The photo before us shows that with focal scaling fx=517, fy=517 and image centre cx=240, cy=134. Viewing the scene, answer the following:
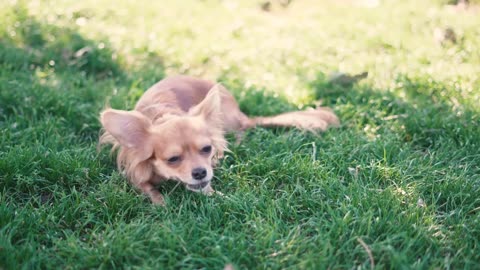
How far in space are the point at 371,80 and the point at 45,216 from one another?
3.47 m

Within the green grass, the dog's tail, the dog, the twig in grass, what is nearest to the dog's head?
the dog

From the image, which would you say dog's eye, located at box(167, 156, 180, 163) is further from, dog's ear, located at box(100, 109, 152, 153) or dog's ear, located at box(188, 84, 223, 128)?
dog's ear, located at box(188, 84, 223, 128)

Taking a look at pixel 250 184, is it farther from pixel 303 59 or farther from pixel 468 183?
pixel 303 59

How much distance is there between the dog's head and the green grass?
0.50ft

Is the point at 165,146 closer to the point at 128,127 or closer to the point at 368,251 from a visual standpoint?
the point at 128,127

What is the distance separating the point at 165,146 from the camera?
→ 11.5ft

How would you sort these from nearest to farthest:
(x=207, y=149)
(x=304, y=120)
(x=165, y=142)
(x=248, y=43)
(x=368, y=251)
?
(x=368, y=251) → (x=165, y=142) → (x=207, y=149) → (x=304, y=120) → (x=248, y=43)

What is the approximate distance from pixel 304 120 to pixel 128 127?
62.5 inches

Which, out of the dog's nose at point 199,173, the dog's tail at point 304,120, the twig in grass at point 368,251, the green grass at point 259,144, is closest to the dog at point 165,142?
the dog's nose at point 199,173

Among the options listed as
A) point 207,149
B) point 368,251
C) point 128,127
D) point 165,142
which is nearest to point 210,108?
point 207,149

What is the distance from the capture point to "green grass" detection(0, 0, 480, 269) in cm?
293

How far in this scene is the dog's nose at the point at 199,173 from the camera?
341cm

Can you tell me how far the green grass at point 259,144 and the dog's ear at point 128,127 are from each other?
0.94 ft

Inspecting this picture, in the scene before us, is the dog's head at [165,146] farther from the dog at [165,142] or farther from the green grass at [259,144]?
the green grass at [259,144]
